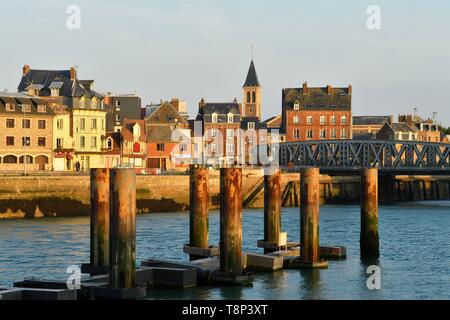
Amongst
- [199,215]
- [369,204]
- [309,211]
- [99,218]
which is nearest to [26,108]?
[199,215]

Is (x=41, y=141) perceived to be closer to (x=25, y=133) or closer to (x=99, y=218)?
(x=25, y=133)

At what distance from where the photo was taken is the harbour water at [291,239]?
37.4 m

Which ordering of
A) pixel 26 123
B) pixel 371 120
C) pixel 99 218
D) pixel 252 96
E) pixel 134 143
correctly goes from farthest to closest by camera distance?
pixel 252 96 → pixel 371 120 → pixel 134 143 → pixel 26 123 → pixel 99 218

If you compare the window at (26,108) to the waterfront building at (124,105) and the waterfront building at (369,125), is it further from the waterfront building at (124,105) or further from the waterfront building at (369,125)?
Answer: the waterfront building at (369,125)

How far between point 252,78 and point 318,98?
3505 cm

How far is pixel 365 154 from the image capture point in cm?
11719

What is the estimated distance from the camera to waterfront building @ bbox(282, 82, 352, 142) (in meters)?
149

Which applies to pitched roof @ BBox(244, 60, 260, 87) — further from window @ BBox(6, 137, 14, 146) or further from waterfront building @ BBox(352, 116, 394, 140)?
window @ BBox(6, 137, 14, 146)

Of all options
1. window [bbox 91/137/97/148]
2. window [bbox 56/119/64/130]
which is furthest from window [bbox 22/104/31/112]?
window [bbox 91/137/97/148]

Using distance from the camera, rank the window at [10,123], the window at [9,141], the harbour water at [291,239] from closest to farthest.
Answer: the harbour water at [291,239]
the window at [10,123]
the window at [9,141]

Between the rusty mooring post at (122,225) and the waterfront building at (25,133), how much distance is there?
59.8 meters

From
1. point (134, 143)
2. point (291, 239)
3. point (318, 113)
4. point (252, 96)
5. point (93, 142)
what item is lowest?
point (291, 239)

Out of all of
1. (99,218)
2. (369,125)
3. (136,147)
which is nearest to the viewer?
(99,218)

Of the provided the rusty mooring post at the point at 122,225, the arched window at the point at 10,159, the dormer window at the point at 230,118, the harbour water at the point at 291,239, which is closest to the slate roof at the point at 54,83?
the arched window at the point at 10,159
